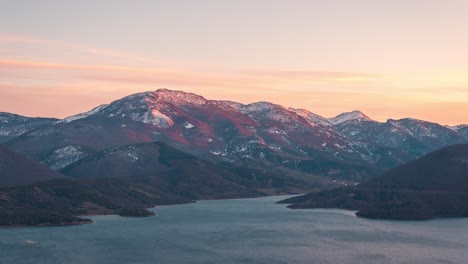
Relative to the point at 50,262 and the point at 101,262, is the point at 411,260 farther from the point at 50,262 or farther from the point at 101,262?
the point at 50,262

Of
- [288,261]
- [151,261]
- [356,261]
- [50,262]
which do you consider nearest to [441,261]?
[356,261]

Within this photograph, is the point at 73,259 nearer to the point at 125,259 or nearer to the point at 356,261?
the point at 125,259

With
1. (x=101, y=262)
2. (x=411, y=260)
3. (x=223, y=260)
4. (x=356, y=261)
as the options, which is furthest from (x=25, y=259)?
(x=411, y=260)

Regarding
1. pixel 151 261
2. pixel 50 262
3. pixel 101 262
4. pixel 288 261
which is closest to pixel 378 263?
pixel 288 261

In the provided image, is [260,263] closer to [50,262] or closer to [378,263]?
[378,263]

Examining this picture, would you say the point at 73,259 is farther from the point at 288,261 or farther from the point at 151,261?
the point at 288,261
